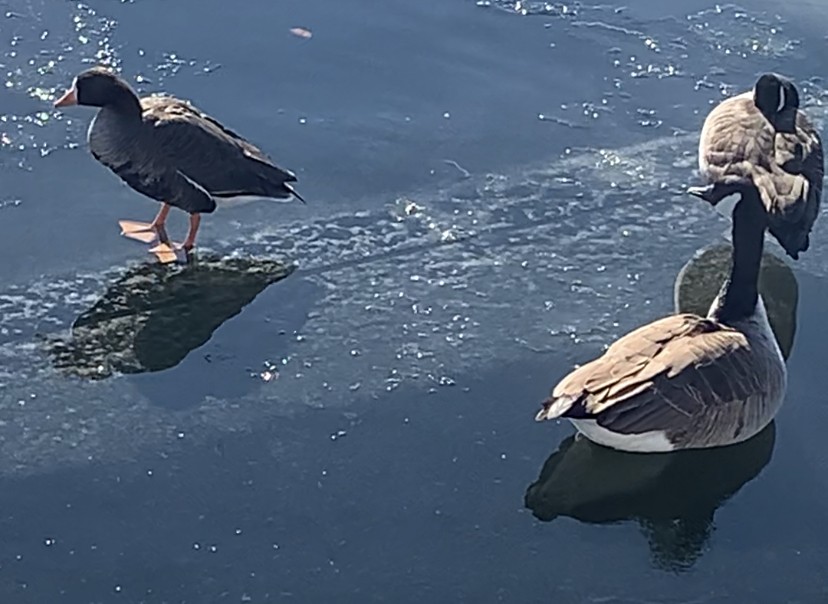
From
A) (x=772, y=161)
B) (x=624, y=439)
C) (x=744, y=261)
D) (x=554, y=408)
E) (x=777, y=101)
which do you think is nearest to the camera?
(x=554, y=408)

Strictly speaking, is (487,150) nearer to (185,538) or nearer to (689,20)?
(689,20)

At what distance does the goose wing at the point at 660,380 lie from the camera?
5109 mm

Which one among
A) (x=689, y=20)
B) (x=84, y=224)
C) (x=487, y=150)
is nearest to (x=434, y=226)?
(x=487, y=150)

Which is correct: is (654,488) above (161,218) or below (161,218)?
below

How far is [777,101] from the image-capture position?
24.1ft

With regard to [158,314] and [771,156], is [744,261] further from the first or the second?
[158,314]

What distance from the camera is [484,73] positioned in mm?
8125

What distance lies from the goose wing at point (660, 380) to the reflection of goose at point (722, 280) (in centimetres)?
73

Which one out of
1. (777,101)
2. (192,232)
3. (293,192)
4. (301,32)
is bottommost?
(192,232)

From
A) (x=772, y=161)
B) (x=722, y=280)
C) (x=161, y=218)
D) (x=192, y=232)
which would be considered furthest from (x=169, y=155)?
(x=772, y=161)

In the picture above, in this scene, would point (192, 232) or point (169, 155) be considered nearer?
point (192, 232)

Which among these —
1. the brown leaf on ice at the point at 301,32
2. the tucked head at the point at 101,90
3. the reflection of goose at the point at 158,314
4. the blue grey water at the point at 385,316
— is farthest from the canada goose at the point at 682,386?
the brown leaf on ice at the point at 301,32

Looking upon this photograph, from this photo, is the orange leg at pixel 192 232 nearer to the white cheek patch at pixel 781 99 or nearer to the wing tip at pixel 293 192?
the wing tip at pixel 293 192

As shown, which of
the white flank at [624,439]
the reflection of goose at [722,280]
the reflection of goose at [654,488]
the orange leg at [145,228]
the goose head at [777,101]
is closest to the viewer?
the reflection of goose at [654,488]
